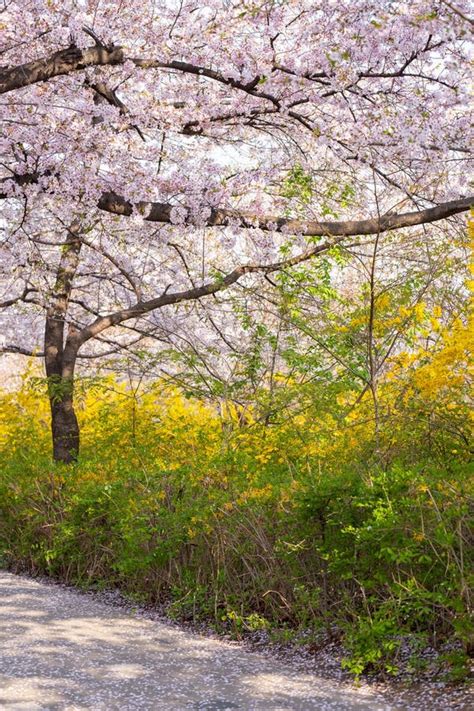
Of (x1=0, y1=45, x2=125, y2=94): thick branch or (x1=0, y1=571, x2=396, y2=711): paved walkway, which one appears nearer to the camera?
(x1=0, y1=571, x2=396, y2=711): paved walkway

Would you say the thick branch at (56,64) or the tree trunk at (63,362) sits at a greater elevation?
the thick branch at (56,64)

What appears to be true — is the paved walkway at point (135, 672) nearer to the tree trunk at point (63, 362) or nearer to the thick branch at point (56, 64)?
the thick branch at point (56, 64)

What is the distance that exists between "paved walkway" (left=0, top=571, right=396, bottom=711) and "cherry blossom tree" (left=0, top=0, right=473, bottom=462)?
3005mm

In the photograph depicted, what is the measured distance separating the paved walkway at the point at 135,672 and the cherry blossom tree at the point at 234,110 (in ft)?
9.86

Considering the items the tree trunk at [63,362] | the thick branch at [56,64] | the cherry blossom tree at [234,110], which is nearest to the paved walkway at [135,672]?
the cherry blossom tree at [234,110]

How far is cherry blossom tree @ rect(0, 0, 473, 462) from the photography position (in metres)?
6.58

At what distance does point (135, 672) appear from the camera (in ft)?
15.3

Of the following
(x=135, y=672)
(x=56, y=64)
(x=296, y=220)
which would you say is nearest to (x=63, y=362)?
(x=296, y=220)

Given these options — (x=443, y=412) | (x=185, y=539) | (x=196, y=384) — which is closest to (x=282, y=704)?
(x=185, y=539)

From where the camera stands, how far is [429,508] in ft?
14.9

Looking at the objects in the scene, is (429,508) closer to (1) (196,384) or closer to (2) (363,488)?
(2) (363,488)

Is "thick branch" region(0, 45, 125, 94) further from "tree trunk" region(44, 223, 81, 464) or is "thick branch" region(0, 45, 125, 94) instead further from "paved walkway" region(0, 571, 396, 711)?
"paved walkway" region(0, 571, 396, 711)

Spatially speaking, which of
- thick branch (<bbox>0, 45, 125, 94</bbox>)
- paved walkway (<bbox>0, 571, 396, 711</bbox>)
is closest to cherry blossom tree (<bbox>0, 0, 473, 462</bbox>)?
thick branch (<bbox>0, 45, 125, 94</bbox>)

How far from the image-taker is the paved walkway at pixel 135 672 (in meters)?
4.17
